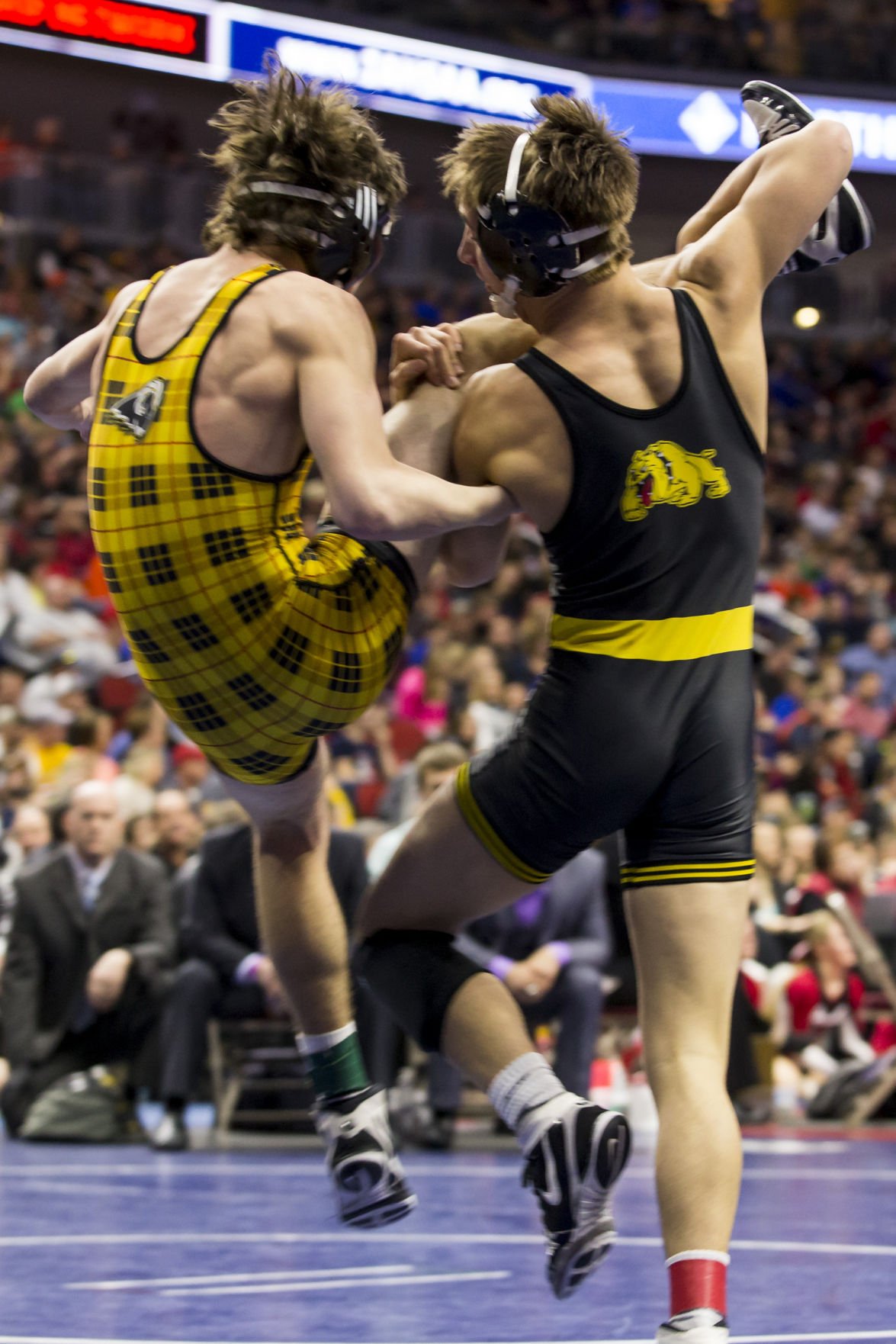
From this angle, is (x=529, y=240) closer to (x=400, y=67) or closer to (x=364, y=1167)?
(x=364, y=1167)

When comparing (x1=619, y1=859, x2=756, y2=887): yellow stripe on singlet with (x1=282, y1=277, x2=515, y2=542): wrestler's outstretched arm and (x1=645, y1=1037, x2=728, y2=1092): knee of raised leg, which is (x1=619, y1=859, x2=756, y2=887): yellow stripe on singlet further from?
(x1=282, y1=277, x2=515, y2=542): wrestler's outstretched arm

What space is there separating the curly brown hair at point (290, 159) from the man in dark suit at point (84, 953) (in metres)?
5.05

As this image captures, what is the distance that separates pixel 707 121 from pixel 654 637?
621 inches

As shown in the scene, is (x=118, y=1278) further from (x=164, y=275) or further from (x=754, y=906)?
(x=754, y=906)

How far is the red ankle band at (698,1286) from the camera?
3.07 m

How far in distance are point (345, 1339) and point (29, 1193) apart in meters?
2.56

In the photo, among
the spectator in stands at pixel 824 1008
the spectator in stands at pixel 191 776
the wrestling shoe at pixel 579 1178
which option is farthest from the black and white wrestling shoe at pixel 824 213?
the spectator in stands at pixel 191 776

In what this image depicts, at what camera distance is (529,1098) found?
11.0 ft

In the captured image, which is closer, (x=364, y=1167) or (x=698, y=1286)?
(x=698, y=1286)

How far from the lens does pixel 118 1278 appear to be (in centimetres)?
473

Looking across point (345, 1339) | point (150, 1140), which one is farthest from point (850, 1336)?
point (150, 1140)

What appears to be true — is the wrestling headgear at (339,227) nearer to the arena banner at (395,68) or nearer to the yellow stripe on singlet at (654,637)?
the yellow stripe on singlet at (654,637)

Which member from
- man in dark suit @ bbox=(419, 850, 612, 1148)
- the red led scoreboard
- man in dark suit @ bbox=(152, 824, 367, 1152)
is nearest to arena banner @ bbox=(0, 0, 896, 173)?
the red led scoreboard

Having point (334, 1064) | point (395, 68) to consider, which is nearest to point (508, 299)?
point (334, 1064)
